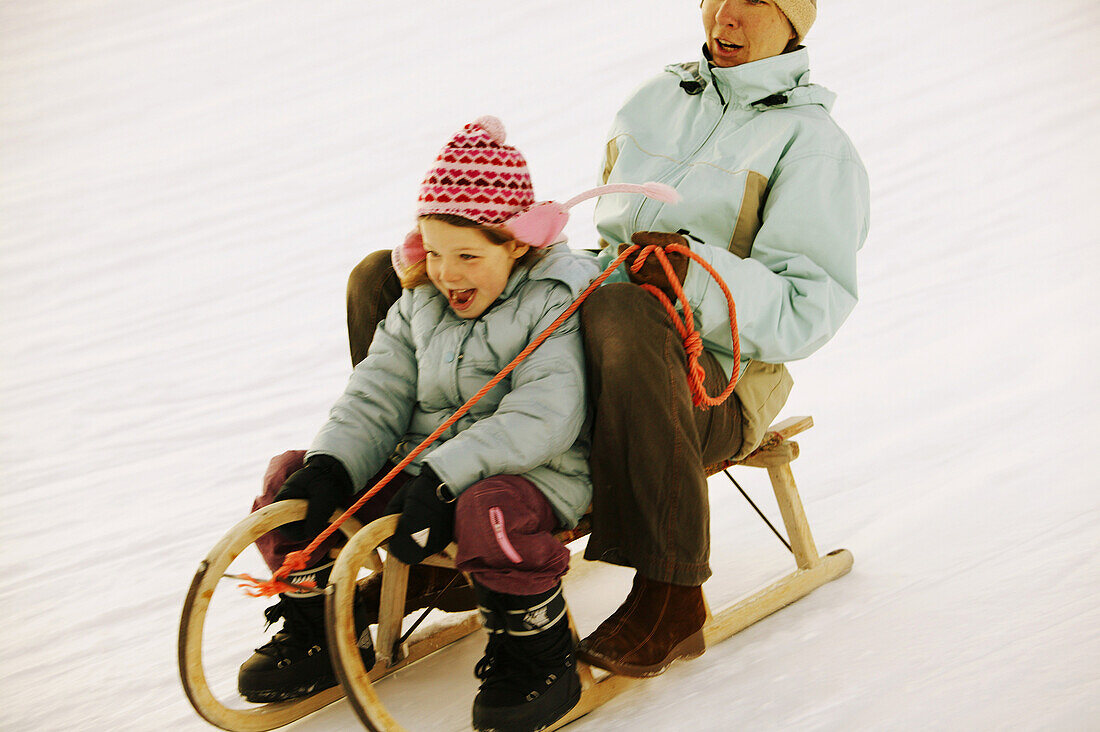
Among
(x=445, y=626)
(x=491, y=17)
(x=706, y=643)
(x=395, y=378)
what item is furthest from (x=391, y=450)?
(x=491, y=17)

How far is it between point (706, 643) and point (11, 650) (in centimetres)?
135

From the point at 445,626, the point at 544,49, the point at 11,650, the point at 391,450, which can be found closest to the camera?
the point at 391,450

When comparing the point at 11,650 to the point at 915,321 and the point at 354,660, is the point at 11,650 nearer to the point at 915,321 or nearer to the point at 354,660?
the point at 354,660

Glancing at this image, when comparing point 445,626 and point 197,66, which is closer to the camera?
point 445,626

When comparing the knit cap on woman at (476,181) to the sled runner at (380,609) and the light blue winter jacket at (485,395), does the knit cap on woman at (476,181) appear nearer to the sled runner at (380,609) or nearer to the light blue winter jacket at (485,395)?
the light blue winter jacket at (485,395)

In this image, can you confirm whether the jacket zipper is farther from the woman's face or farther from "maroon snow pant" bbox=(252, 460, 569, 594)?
"maroon snow pant" bbox=(252, 460, 569, 594)

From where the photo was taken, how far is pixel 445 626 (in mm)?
2016

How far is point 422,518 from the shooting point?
1463 mm

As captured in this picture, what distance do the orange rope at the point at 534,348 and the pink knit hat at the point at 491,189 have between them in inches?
4.4

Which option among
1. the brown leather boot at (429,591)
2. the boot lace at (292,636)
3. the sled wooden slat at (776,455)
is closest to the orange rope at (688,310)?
the sled wooden slat at (776,455)

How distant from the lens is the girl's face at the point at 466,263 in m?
1.62

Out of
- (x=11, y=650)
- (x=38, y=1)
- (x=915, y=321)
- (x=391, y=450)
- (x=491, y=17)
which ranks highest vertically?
(x=38, y=1)

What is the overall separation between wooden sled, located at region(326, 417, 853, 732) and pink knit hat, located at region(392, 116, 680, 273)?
0.46m

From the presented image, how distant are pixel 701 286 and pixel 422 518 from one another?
1.74ft
